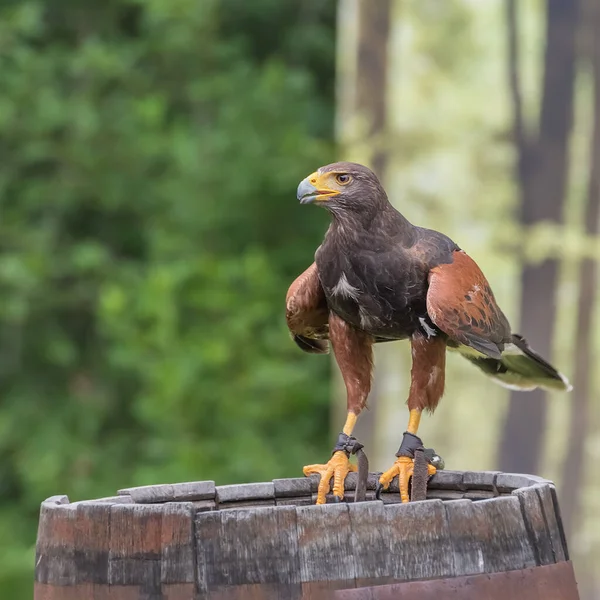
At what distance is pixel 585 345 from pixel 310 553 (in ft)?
12.7

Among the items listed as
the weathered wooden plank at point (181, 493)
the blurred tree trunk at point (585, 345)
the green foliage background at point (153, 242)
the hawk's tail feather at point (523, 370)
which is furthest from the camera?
the green foliage background at point (153, 242)

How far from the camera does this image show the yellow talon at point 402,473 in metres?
2.14

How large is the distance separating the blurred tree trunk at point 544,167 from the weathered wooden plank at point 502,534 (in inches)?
144

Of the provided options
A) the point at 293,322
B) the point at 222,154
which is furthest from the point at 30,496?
the point at 293,322

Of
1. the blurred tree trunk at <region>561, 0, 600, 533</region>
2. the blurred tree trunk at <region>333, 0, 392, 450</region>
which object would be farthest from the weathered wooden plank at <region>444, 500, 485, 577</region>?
the blurred tree trunk at <region>333, 0, 392, 450</region>

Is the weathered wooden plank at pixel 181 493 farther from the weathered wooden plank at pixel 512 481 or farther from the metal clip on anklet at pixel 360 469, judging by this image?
the weathered wooden plank at pixel 512 481

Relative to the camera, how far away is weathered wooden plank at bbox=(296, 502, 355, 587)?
1.55 m

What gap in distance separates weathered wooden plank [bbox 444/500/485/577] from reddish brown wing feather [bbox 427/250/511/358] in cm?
58

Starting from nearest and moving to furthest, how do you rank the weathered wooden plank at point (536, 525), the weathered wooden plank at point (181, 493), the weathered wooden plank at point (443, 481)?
the weathered wooden plank at point (536, 525) → the weathered wooden plank at point (181, 493) → the weathered wooden plank at point (443, 481)

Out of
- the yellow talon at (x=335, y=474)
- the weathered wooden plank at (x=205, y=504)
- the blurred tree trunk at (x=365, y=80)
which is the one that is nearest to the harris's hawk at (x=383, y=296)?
the yellow talon at (x=335, y=474)

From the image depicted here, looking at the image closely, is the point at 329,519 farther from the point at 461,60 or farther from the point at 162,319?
the point at 162,319

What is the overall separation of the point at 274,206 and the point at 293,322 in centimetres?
442

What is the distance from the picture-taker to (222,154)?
6535 mm

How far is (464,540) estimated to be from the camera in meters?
1.60
